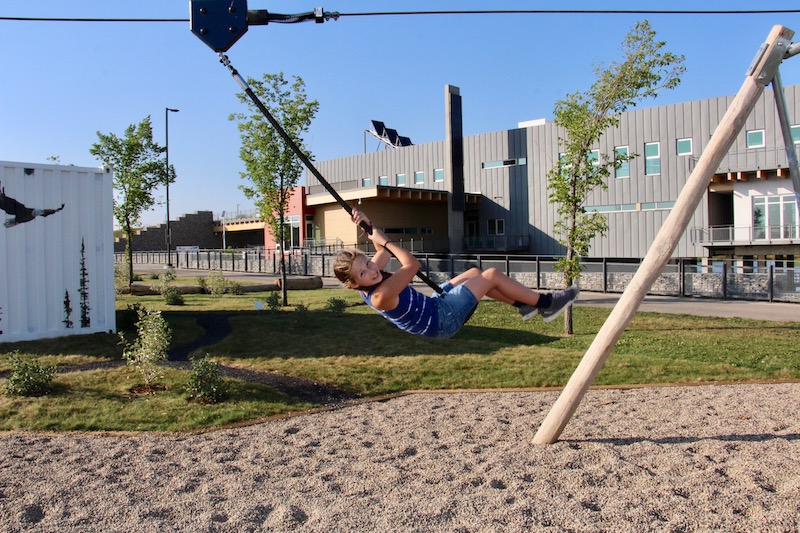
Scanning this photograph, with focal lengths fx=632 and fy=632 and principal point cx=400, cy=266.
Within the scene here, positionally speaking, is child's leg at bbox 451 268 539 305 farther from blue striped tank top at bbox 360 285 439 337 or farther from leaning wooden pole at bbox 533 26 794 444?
leaning wooden pole at bbox 533 26 794 444

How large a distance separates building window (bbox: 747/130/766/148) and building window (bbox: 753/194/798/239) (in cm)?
298

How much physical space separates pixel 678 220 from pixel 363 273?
10.8ft

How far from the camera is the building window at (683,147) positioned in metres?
36.1

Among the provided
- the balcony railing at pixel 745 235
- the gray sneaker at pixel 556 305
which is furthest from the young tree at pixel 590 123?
the balcony railing at pixel 745 235

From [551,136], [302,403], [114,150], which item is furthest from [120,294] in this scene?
[551,136]

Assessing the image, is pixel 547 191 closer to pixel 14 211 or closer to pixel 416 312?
pixel 14 211

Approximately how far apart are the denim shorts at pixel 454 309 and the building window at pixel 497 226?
134 feet

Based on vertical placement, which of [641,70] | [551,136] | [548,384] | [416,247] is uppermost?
[551,136]

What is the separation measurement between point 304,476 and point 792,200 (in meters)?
33.4

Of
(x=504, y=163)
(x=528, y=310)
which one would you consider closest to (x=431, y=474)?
(x=528, y=310)

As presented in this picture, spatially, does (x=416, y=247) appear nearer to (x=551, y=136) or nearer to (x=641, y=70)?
(x=551, y=136)

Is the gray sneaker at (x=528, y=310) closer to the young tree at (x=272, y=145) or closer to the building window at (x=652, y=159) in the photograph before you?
the young tree at (x=272, y=145)

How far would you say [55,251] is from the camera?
13719mm

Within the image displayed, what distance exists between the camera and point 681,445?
650cm
